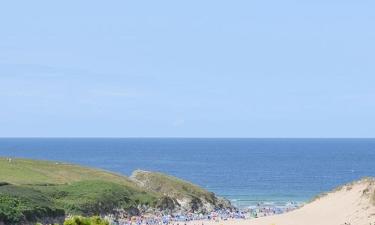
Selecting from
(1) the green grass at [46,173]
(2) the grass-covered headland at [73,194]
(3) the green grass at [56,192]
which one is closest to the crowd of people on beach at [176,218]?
(2) the grass-covered headland at [73,194]

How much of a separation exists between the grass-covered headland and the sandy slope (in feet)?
56.7

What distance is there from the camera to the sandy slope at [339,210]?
58094 mm

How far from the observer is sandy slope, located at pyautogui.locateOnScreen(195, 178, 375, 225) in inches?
2287

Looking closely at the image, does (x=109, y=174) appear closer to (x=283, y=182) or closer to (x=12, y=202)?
(x=12, y=202)

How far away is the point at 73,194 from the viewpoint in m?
79.2

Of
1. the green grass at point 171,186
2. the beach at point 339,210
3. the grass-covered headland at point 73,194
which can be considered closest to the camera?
the beach at point 339,210

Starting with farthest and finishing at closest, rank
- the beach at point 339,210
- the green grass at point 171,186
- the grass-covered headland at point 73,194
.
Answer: the green grass at point 171,186 < the grass-covered headland at point 73,194 < the beach at point 339,210

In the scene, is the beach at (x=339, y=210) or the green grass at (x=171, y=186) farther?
the green grass at (x=171, y=186)

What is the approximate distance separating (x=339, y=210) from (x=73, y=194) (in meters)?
30.5

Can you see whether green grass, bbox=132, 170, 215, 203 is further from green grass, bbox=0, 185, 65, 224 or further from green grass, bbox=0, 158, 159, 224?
green grass, bbox=0, 185, 65, 224

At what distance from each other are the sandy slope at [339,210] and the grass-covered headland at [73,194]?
17.3 metres

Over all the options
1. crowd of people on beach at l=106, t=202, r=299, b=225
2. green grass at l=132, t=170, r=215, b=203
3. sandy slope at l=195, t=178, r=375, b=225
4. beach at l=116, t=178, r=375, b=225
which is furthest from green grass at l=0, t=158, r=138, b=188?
beach at l=116, t=178, r=375, b=225

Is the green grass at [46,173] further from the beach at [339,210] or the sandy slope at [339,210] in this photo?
the beach at [339,210]

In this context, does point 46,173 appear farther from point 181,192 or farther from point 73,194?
point 181,192
